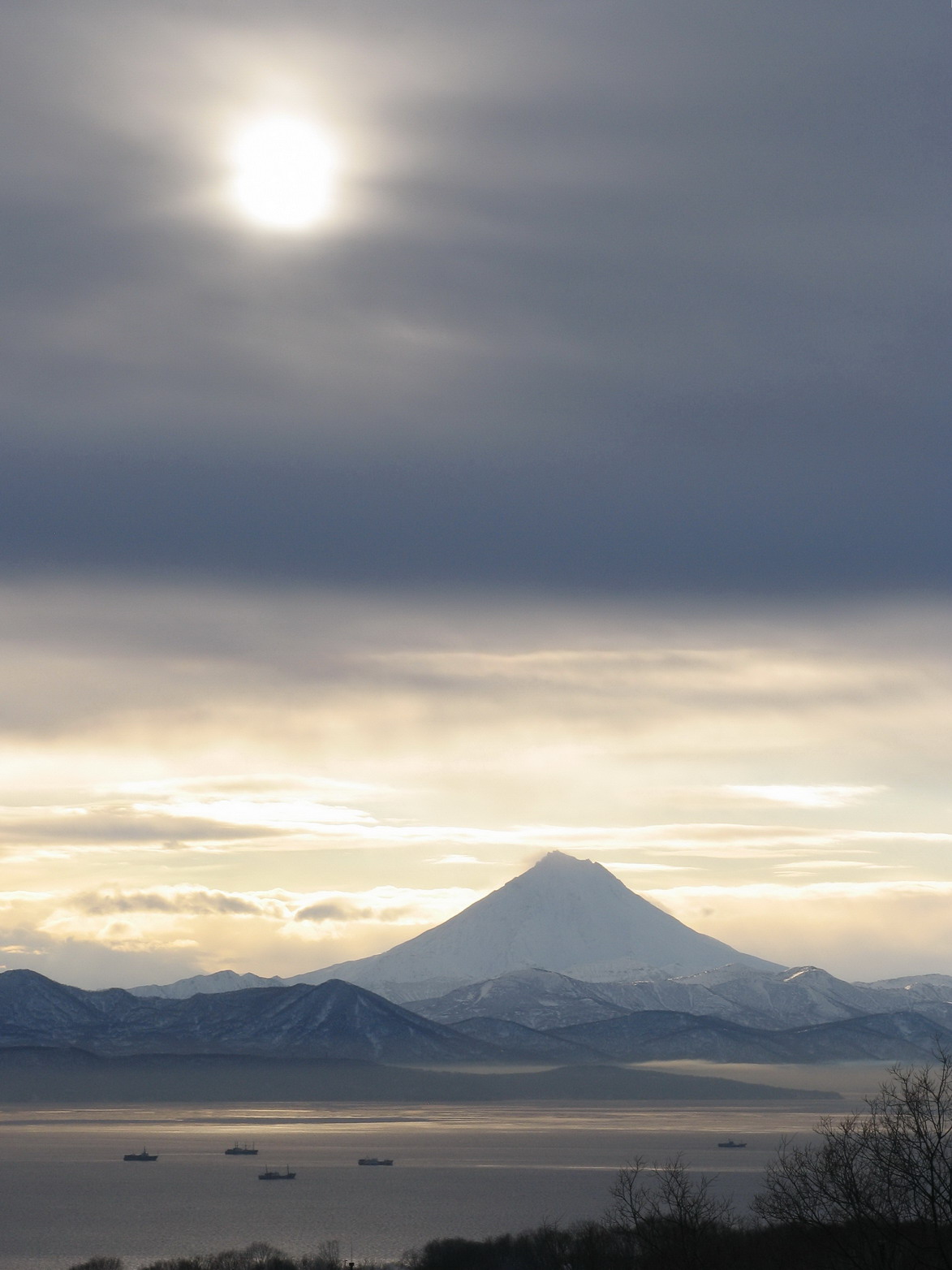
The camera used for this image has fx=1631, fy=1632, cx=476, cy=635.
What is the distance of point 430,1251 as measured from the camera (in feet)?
598

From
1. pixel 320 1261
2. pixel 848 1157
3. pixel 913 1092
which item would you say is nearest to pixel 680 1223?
pixel 848 1157

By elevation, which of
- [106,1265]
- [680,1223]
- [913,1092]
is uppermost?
[913,1092]

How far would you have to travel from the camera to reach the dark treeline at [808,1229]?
224 feet

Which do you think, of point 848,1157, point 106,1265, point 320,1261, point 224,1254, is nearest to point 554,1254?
point 320,1261

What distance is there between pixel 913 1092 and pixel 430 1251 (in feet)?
412

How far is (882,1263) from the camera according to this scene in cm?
6412

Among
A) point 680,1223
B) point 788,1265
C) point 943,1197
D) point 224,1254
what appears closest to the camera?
point 943,1197

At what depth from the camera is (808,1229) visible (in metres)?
101

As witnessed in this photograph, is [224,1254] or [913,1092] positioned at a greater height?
[913,1092]

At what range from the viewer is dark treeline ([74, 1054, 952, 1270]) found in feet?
224

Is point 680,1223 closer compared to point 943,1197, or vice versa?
point 943,1197

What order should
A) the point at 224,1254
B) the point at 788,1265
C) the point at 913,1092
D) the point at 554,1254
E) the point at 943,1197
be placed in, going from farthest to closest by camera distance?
1. the point at 224,1254
2. the point at 554,1254
3. the point at 788,1265
4. the point at 913,1092
5. the point at 943,1197

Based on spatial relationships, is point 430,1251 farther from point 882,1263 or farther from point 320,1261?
point 882,1263

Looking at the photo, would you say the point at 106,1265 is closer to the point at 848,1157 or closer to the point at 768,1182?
the point at 768,1182
